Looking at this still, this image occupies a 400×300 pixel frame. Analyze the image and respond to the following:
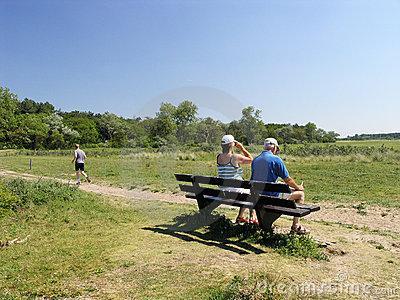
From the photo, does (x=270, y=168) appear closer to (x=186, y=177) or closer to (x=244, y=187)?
(x=244, y=187)

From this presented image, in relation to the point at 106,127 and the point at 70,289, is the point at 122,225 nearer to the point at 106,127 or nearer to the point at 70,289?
the point at 70,289

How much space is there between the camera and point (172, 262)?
587 cm

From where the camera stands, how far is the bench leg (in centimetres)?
700

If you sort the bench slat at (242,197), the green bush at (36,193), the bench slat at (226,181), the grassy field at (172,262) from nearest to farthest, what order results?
1. the grassy field at (172,262)
2. the bench slat at (242,197)
3. the bench slat at (226,181)
4. the green bush at (36,193)

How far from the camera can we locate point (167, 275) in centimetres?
541

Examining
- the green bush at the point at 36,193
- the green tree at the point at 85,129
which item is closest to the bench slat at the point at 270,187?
the green bush at the point at 36,193

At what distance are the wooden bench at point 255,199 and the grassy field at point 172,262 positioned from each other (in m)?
0.50

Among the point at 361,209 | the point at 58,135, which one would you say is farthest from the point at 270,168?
the point at 58,135

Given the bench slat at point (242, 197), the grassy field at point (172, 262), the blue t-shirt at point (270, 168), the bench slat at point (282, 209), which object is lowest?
the grassy field at point (172, 262)

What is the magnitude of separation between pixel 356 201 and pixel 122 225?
899 centimetres

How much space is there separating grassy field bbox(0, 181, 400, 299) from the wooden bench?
50 cm

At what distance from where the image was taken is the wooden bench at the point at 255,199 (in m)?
6.56

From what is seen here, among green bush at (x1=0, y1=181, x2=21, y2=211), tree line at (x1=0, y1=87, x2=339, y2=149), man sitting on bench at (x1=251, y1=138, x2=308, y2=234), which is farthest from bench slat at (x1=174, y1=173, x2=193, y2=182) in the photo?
tree line at (x1=0, y1=87, x2=339, y2=149)

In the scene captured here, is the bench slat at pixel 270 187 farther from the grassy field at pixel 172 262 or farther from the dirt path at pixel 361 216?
the dirt path at pixel 361 216
